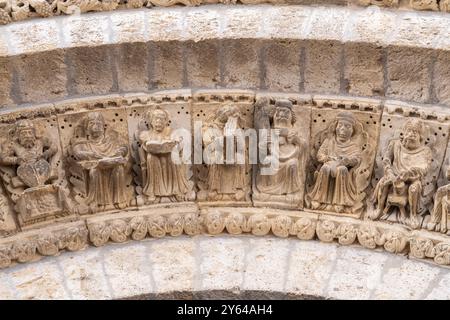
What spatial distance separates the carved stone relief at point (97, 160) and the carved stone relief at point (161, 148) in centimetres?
8

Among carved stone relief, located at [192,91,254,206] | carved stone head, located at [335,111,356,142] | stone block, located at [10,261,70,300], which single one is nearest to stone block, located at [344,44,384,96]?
carved stone head, located at [335,111,356,142]

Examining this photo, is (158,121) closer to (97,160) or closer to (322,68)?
(97,160)

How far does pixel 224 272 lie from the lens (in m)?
8.41

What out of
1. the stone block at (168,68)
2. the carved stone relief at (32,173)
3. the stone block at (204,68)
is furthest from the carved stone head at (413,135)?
the carved stone relief at (32,173)

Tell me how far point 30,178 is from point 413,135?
8.53 feet

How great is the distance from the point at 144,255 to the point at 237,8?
6.83 ft

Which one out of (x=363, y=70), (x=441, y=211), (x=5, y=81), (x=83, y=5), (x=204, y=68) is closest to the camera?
(x=441, y=211)

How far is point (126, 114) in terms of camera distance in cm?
912

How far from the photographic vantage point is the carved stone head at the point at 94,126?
8953 millimetres

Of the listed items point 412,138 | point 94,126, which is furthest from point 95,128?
point 412,138

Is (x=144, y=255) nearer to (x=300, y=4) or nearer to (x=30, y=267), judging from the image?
(x=30, y=267)

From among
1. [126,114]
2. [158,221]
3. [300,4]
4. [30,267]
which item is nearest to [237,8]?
[300,4]

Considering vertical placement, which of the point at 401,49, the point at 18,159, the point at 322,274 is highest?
the point at 401,49

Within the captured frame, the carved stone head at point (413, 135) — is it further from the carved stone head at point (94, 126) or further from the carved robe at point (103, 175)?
the carved stone head at point (94, 126)
